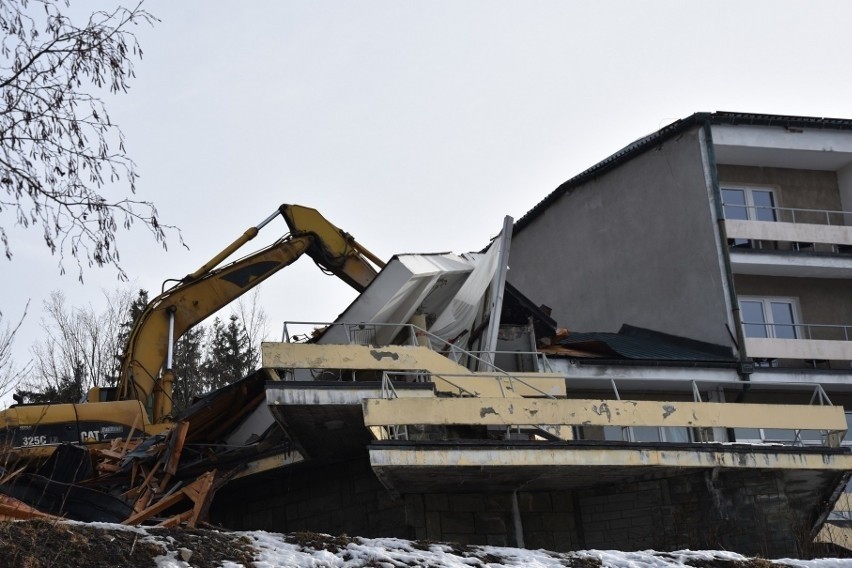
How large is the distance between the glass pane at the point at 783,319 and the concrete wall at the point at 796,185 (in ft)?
7.68

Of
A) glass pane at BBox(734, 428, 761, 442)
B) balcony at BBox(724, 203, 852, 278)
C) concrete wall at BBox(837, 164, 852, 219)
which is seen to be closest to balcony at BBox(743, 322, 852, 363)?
balcony at BBox(724, 203, 852, 278)

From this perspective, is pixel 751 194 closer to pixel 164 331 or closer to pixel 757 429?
pixel 757 429

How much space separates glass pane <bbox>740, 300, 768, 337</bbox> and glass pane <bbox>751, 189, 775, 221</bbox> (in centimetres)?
228

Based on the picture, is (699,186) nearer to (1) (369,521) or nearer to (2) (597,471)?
(2) (597,471)

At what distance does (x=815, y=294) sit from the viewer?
97.5 ft

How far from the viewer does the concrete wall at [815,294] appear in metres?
29.2

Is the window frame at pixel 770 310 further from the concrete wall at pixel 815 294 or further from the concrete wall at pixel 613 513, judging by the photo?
the concrete wall at pixel 613 513

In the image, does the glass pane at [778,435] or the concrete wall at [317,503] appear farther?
the glass pane at [778,435]

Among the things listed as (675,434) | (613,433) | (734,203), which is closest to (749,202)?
(734,203)

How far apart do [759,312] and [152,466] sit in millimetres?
15765

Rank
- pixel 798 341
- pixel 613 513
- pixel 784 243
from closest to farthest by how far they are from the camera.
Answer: pixel 613 513, pixel 798 341, pixel 784 243

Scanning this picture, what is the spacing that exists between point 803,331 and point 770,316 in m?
0.91

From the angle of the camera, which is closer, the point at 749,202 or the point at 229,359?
the point at 749,202

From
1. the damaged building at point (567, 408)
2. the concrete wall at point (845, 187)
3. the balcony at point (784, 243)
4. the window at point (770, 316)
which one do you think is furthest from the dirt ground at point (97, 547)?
the concrete wall at point (845, 187)
